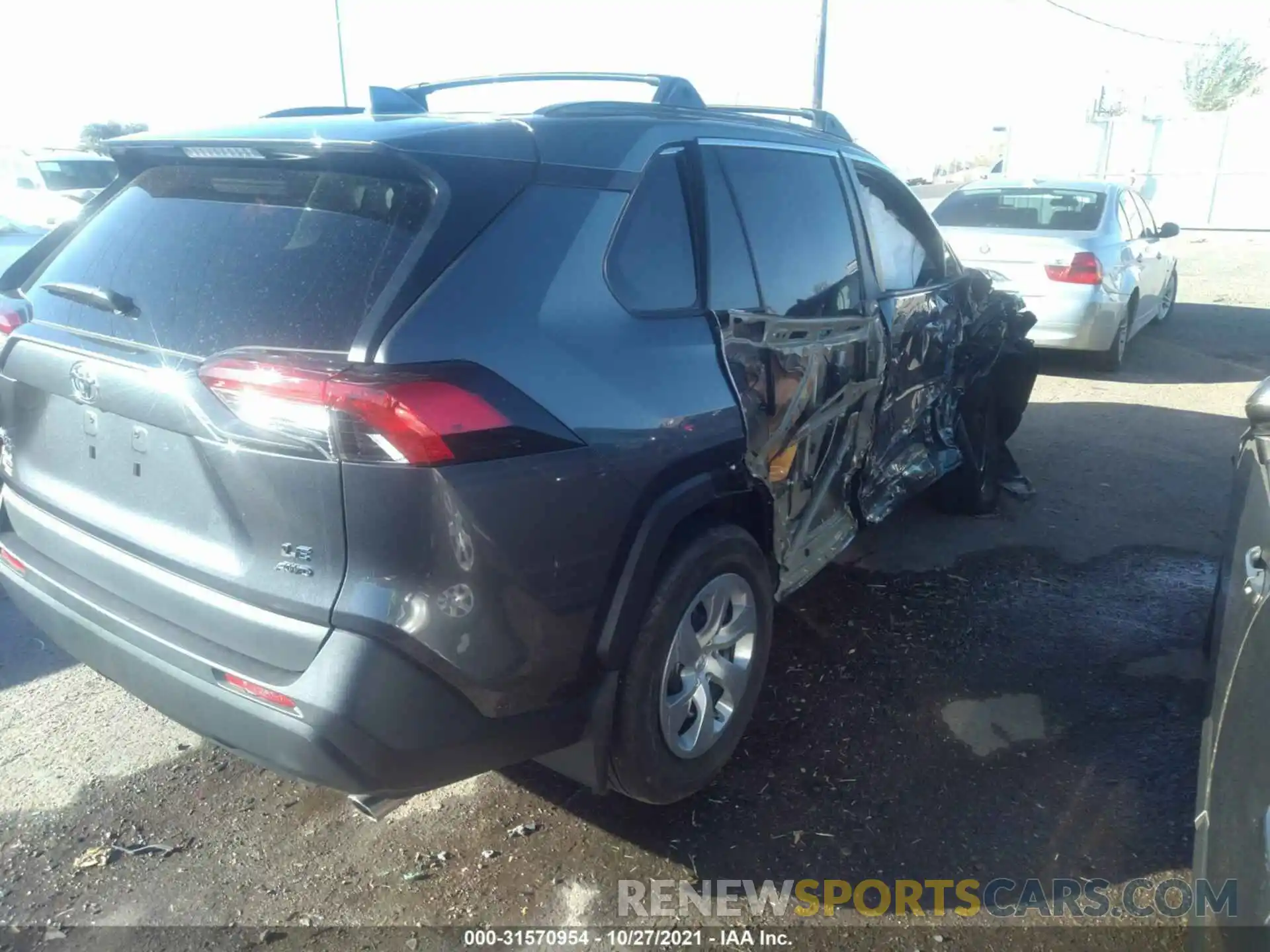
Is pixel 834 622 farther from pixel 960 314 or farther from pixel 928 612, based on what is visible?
pixel 960 314

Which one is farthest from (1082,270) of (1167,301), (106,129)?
(106,129)

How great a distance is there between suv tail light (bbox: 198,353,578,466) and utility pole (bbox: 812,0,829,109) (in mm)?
17951

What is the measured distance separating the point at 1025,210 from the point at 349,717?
8.69 m

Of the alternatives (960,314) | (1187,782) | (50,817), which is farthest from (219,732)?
(960,314)

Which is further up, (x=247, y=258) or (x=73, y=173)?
(x=247, y=258)

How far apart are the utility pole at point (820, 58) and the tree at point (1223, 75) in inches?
1202

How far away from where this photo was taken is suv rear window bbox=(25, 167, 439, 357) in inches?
85.6

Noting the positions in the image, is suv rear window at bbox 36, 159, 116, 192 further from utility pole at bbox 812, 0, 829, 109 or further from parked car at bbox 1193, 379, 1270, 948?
parked car at bbox 1193, 379, 1270, 948

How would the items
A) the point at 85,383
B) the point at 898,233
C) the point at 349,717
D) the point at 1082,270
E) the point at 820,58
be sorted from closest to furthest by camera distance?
1. the point at 349,717
2. the point at 85,383
3. the point at 898,233
4. the point at 1082,270
5. the point at 820,58

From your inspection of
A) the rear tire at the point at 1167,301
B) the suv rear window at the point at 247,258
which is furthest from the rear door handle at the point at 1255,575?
the rear tire at the point at 1167,301

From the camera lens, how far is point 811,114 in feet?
13.8

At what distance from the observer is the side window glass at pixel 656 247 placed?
8.49 feet

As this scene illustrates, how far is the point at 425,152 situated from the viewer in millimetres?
2295

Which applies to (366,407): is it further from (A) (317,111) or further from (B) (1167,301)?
(B) (1167,301)
